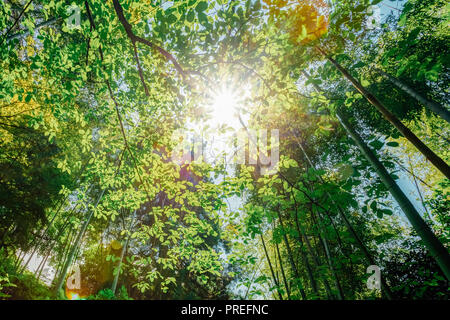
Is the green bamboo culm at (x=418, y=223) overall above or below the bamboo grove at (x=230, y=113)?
below

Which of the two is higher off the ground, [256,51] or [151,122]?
[151,122]

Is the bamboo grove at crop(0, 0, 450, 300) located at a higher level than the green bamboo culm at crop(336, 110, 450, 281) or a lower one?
higher

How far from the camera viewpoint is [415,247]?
19.7 ft

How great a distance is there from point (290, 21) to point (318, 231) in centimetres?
227

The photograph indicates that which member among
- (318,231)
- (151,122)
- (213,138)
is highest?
(151,122)

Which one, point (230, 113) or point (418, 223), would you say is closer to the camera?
point (418, 223)

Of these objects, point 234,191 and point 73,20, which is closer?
point 73,20

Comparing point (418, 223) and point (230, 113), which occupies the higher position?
point (230, 113)

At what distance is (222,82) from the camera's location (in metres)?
2.47
